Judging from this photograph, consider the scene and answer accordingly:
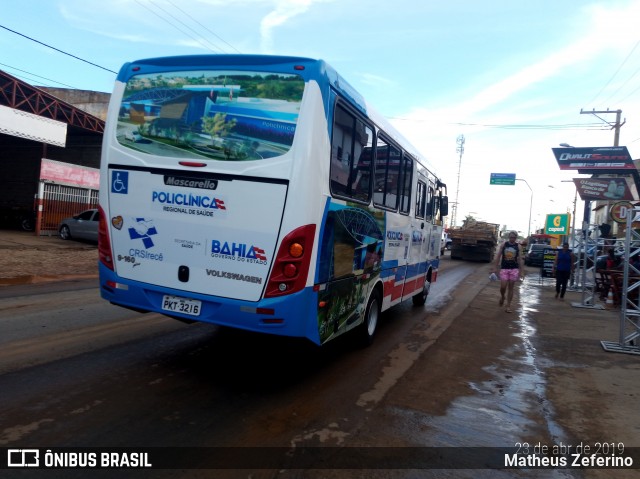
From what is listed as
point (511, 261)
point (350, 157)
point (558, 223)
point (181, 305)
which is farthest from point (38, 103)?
point (558, 223)

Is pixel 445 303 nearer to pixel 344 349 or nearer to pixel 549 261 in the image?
pixel 344 349

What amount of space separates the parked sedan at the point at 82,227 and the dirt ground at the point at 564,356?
5.08 m

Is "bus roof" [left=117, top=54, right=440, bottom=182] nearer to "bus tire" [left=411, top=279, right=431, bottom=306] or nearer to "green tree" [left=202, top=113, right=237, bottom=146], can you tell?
"green tree" [left=202, top=113, right=237, bottom=146]

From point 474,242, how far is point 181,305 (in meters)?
28.3

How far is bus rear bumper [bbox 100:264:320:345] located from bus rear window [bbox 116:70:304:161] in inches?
53.8

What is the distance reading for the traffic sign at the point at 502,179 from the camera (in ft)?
153

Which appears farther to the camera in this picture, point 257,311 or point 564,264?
point 564,264

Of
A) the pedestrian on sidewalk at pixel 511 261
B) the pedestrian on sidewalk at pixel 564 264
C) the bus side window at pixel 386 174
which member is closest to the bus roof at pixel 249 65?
the bus side window at pixel 386 174

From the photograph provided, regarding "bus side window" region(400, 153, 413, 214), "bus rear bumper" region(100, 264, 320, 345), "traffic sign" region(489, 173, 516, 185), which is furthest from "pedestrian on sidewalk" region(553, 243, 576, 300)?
"traffic sign" region(489, 173, 516, 185)

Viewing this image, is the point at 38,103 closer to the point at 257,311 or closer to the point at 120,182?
the point at 120,182

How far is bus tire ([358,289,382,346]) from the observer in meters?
6.66

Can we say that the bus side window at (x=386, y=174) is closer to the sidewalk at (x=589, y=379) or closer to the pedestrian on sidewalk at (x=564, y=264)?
the sidewalk at (x=589, y=379)

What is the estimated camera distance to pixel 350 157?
5.25 m

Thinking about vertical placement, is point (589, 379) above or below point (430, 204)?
below
